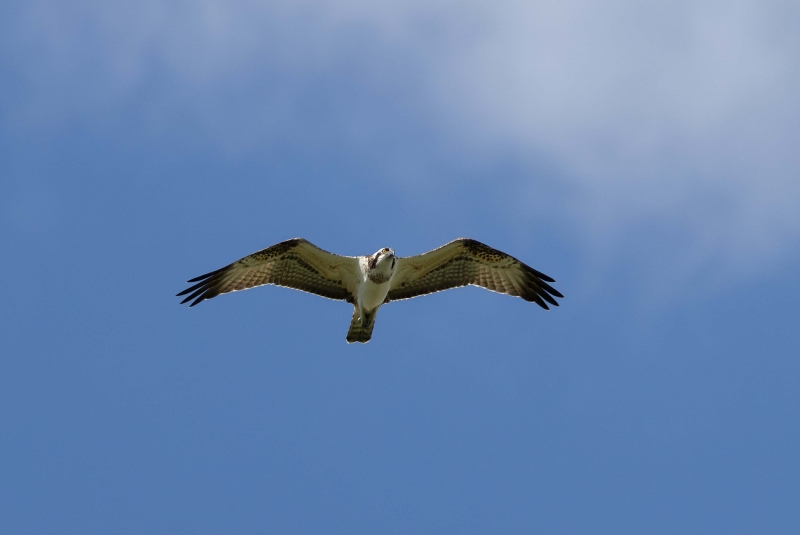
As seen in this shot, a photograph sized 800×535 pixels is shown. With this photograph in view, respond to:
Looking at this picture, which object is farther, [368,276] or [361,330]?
[361,330]

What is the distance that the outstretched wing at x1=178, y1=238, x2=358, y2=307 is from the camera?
16031mm

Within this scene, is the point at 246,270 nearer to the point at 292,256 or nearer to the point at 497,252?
the point at 292,256

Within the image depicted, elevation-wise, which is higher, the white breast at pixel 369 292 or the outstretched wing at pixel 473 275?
the outstretched wing at pixel 473 275

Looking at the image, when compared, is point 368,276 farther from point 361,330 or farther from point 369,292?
point 361,330

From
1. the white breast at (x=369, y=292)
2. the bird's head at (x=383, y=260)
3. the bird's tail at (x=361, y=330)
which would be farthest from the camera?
the bird's tail at (x=361, y=330)

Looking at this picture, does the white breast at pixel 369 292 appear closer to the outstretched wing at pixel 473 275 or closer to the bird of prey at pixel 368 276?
the bird of prey at pixel 368 276

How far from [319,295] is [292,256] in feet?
2.80

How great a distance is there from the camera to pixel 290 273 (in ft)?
54.0

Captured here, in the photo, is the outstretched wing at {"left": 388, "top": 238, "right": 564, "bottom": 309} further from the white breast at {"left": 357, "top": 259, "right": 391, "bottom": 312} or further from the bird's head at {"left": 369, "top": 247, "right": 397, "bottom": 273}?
the bird's head at {"left": 369, "top": 247, "right": 397, "bottom": 273}

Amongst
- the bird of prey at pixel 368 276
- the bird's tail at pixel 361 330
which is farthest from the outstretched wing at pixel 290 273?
the bird's tail at pixel 361 330

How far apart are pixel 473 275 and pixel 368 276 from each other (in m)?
2.27

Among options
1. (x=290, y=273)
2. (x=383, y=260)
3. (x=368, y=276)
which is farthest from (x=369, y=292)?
(x=290, y=273)

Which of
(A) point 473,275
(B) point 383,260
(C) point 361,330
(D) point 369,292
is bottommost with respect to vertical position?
(C) point 361,330

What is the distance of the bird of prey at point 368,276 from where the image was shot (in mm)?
15969
